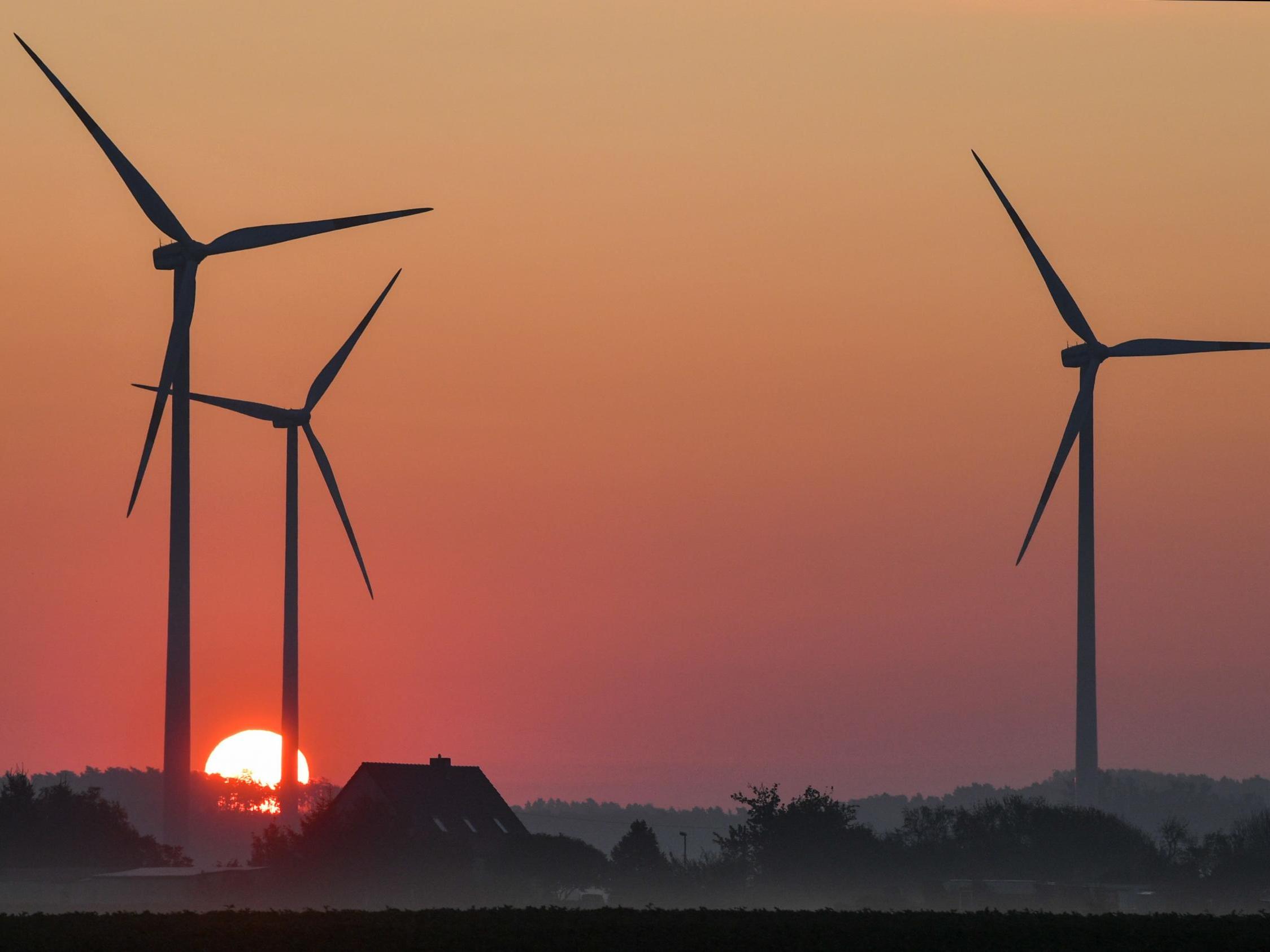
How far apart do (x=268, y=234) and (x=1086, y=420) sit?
1620 inches

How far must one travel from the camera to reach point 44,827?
390ft

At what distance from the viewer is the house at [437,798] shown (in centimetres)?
12731

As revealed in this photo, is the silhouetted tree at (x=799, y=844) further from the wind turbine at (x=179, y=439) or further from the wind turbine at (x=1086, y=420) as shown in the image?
the wind turbine at (x=179, y=439)

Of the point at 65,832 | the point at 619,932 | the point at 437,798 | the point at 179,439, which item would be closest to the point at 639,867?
the point at 437,798

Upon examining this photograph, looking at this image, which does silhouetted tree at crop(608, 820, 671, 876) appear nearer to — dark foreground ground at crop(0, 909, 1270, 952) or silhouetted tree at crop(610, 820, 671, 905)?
silhouetted tree at crop(610, 820, 671, 905)

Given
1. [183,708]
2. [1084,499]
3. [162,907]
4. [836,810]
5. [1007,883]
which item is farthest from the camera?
[836,810]

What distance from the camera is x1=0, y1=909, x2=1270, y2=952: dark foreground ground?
50438mm

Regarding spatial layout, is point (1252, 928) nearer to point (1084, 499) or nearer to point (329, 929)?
point (329, 929)

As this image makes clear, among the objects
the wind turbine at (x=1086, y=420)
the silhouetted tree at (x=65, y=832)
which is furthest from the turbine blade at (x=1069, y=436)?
the silhouetted tree at (x=65, y=832)

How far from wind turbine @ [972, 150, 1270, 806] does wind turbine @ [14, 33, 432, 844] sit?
35406 millimetres

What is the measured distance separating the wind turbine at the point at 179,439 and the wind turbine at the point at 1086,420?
1394 inches

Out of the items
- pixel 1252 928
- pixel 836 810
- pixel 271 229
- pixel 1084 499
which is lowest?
pixel 1252 928

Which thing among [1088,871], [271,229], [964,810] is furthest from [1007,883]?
[271,229]

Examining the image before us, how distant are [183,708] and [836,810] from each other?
161ft
